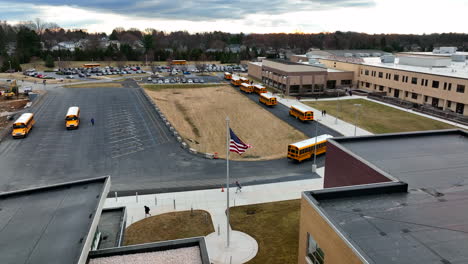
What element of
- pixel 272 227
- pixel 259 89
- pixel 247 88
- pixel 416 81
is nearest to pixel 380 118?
pixel 416 81

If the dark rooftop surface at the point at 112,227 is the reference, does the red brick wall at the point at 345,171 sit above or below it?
above

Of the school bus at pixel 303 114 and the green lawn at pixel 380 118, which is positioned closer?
the green lawn at pixel 380 118

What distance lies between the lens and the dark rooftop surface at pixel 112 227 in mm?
20344

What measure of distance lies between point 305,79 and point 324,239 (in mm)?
73102

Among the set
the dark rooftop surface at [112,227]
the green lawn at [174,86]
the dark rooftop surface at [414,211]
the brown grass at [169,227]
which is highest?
the dark rooftop surface at [414,211]

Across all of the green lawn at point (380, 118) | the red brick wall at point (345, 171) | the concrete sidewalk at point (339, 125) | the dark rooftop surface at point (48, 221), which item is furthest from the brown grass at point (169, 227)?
the green lawn at point (380, 118)

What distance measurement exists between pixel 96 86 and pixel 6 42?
107096 millimetres

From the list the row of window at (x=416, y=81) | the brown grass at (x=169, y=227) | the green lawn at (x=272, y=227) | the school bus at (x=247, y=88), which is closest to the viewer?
the green lawn at (x=272, y=227)

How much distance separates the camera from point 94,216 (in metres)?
16.5

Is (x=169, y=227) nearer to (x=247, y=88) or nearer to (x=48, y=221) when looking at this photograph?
(x=48, y=221)

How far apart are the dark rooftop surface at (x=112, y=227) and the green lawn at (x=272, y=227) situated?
867 centimetres

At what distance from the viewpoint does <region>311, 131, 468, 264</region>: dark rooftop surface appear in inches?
520

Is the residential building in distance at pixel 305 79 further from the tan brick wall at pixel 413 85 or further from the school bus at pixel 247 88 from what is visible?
the school bus at pixel 247 88

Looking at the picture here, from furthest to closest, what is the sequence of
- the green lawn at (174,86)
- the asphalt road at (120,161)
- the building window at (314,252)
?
the green lawn at (174,86)
the asphalt road at (120,161)
the building window at (314,252)
